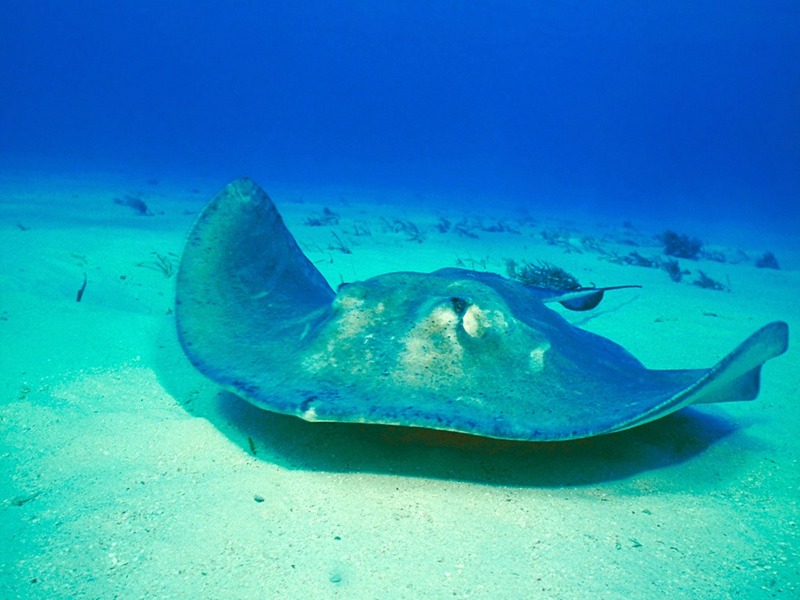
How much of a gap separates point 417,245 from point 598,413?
28.0 feet

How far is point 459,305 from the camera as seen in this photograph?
8.16 ft

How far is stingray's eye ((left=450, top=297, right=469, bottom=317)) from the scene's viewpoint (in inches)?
96.8

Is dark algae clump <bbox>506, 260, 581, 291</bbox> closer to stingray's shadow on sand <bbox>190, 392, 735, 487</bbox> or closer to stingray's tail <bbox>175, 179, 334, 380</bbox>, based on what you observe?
stingray's tail <bbox>175, 179, 334, 380</bbox>

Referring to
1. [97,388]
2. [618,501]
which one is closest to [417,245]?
[97,388]

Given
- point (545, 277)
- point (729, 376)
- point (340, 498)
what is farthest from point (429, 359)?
point (545, 277)

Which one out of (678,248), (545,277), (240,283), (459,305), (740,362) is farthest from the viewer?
(678,248)

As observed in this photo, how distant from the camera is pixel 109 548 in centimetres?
177

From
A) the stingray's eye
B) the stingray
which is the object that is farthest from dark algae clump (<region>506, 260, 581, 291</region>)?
the stingray's eye

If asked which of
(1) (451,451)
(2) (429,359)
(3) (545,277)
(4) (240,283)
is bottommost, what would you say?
(3) (545,277)

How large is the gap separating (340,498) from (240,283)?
1.87m

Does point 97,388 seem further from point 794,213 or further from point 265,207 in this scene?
point 794,213

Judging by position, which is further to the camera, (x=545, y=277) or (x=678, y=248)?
(x=678, y=248)

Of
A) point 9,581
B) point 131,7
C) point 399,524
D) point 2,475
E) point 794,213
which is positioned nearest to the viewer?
point 9,581

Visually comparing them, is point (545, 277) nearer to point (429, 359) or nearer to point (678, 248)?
point (429, 359)
